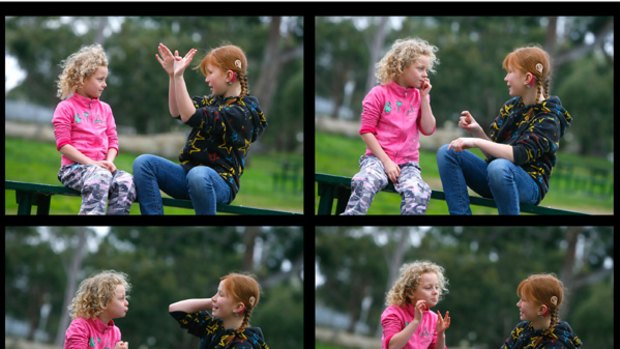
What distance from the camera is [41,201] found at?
206 inches

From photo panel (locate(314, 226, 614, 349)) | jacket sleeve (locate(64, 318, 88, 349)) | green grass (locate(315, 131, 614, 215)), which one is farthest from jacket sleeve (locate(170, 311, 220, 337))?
photo panel (locate(314, 226, 614, 349))

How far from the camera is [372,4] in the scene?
A: 522cm

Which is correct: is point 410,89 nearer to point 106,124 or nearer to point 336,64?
point 106,124

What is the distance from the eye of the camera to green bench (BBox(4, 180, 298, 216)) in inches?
199

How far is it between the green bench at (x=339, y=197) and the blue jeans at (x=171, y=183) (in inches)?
15.3

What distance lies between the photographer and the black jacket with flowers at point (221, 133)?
4.97 m

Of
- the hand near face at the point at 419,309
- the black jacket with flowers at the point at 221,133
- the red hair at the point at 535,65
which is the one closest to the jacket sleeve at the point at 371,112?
the black jacket with flowers at the point at 221,133

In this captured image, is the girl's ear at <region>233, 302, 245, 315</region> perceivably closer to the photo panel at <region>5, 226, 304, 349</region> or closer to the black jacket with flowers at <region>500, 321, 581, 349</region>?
the black jacket with flowers at <region>500, 321, 581, 349</region>

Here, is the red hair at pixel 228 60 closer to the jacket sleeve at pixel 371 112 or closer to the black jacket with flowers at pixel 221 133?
the black jacket with flowers at pixel 221 133

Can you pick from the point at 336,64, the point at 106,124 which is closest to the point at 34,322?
the point at 336,64

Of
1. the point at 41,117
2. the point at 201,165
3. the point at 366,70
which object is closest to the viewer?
the point at 201,165

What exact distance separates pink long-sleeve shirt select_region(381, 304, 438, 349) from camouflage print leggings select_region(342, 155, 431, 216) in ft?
1.12

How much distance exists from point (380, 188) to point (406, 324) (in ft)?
1.53

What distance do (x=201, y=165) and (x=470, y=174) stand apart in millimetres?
911
